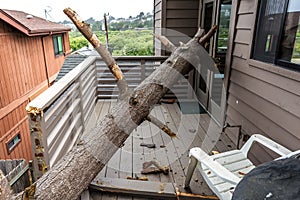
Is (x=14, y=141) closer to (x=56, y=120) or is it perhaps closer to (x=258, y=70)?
(x=56, y=120)

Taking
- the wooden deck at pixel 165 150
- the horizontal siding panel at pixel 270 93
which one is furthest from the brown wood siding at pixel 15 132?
the horizontal siding panel at pixel 270 93

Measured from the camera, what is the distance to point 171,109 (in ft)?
12.8

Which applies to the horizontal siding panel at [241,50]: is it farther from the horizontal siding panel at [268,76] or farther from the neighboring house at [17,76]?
the neighboring house at [17,76]

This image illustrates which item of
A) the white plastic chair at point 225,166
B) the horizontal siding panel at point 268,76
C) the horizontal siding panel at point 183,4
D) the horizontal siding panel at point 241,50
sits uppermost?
the horizontal siding panel at point 183,4

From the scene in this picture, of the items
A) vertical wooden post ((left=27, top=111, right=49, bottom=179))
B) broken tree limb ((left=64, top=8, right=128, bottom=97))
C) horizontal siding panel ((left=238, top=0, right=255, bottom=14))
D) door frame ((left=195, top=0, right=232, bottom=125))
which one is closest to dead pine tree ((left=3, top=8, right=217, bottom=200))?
broken tree limb ((left=64, top=8, right=128, bottom=97))

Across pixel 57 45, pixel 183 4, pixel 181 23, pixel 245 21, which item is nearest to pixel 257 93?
pixel 245 21

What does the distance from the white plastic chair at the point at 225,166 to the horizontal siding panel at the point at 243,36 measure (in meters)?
1.11

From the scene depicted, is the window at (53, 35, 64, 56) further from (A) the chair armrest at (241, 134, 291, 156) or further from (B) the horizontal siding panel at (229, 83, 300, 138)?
(A) the chair armrest at (241, 134, 291, 156)

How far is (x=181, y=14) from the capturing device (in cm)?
402

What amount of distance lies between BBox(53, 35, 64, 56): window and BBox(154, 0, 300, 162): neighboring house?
18.7 ft

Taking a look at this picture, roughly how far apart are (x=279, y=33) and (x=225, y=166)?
1.18m

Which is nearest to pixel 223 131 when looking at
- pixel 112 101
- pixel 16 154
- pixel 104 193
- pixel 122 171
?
pixel 122 171

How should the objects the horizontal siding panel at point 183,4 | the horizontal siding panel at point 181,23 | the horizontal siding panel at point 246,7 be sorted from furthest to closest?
the horizontal siding panel at point 181,23 → the horizontal siding panel at point 183,4 → the horizontal siding panel at point 246,7

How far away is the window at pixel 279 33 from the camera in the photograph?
1684 millimetres
